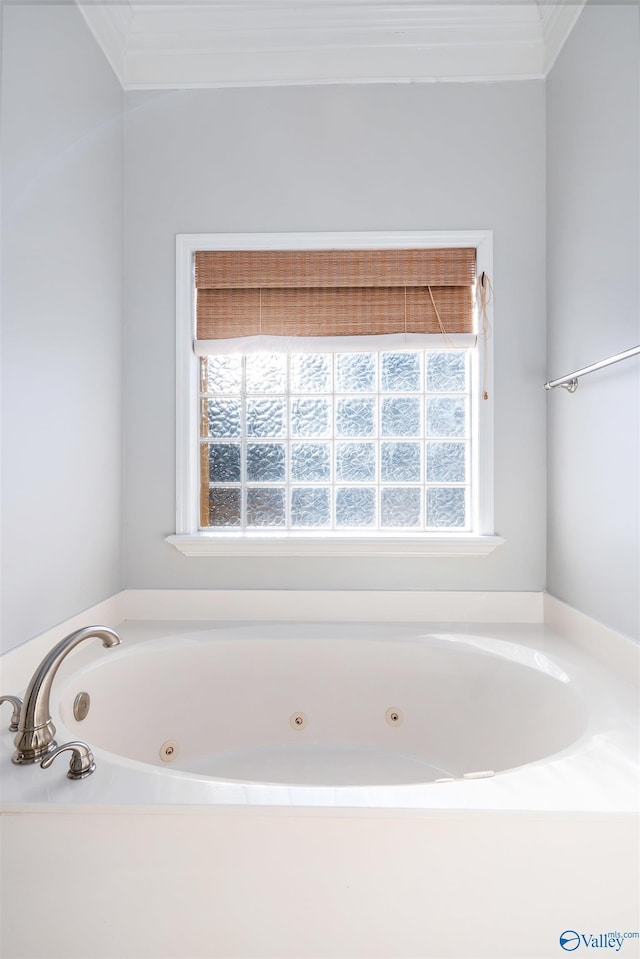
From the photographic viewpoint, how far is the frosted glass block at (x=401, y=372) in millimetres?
2139

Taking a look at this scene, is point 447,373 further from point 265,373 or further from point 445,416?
point 265,373

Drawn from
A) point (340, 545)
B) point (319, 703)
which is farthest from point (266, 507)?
point (319, 703)

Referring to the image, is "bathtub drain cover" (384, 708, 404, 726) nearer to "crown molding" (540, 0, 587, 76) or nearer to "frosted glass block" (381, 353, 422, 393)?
"frosted glass block" (381, 353, 422, 393)

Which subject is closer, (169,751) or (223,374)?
(169,751)

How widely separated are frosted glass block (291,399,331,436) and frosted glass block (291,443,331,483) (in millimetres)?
53

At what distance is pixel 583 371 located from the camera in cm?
154

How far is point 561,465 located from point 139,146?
6.49 feet

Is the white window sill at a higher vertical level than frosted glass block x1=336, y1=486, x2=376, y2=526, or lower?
lower

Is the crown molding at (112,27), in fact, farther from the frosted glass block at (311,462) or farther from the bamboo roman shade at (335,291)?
the frosted glass block at (311,462)

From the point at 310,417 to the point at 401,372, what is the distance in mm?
409

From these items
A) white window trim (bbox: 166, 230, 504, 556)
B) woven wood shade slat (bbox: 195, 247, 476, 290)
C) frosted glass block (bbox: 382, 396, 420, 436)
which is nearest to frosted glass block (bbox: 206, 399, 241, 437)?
white window trim (bbox: 166, 230, 504, 556)

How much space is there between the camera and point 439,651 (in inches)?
69.8

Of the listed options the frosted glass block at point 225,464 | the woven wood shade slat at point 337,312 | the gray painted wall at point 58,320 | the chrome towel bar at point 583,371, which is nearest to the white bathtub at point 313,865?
the gray painted wall at point 58,320

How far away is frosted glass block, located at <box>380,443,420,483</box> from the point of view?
2.14 m
